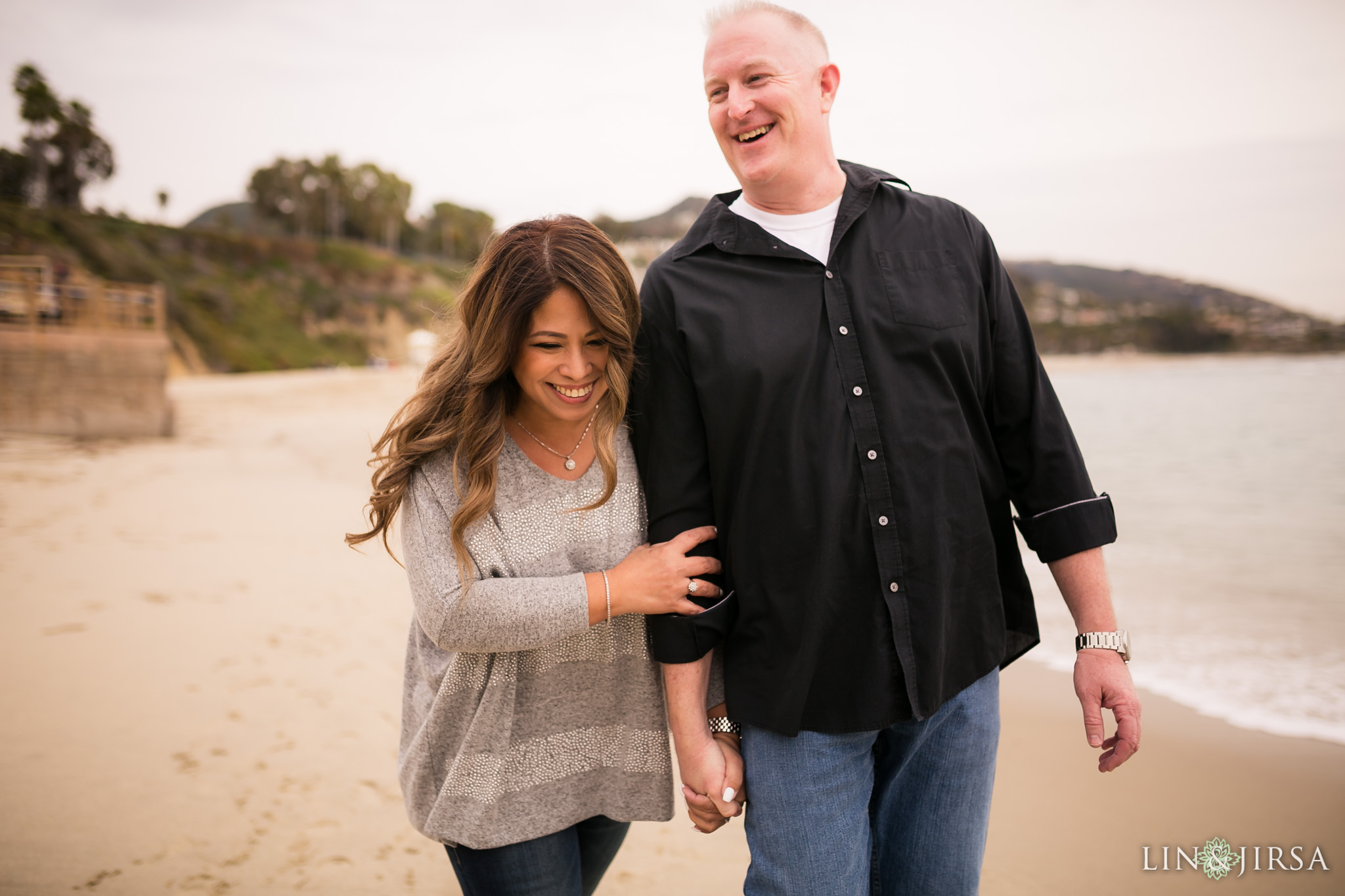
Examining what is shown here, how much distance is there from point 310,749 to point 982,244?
410 centimetres

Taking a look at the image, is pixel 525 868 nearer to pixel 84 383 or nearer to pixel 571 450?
pixel 571 450

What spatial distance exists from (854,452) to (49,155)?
5942 cm

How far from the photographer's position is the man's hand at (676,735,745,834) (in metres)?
1.75

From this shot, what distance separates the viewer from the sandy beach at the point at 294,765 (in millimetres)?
3223

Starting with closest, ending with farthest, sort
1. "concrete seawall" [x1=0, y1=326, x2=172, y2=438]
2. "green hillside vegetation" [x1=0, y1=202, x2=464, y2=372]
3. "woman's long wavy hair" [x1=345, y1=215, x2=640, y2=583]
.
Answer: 1. "woman's long wavy hair" [x1=345, y1=215, x2=640, y2=583]
2. "concrete seawall" [x1=0, y1=326, x2=172, y2=438]
3. "green hillside vegetation" [x1=0, y1=202, x2=464, y2=372]

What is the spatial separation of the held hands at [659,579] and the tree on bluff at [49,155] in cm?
5373

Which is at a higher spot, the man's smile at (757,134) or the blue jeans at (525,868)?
the man's smile at (757,134)

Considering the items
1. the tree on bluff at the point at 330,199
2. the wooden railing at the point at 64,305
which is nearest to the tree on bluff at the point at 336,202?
the tree on bluff at the point at 330,199

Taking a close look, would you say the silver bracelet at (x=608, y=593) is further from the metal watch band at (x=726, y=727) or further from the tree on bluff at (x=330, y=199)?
the tree on bluff at (x=330, y=199)

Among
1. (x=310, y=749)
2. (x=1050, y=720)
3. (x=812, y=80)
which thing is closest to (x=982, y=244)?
(x=812, y=80)

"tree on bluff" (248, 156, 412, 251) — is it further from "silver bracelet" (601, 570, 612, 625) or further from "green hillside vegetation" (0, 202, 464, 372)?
"silver bracelet" (601, 570, 612, 625)

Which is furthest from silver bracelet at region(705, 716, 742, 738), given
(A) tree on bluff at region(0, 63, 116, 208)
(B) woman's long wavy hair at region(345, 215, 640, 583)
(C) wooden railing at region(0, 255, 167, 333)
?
(A) tree on bluff at region(0, 63, 116, 208)

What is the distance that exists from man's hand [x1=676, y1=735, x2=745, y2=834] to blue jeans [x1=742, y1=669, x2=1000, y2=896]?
4 centimetres

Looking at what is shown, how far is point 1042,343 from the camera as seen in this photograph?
212 feet
